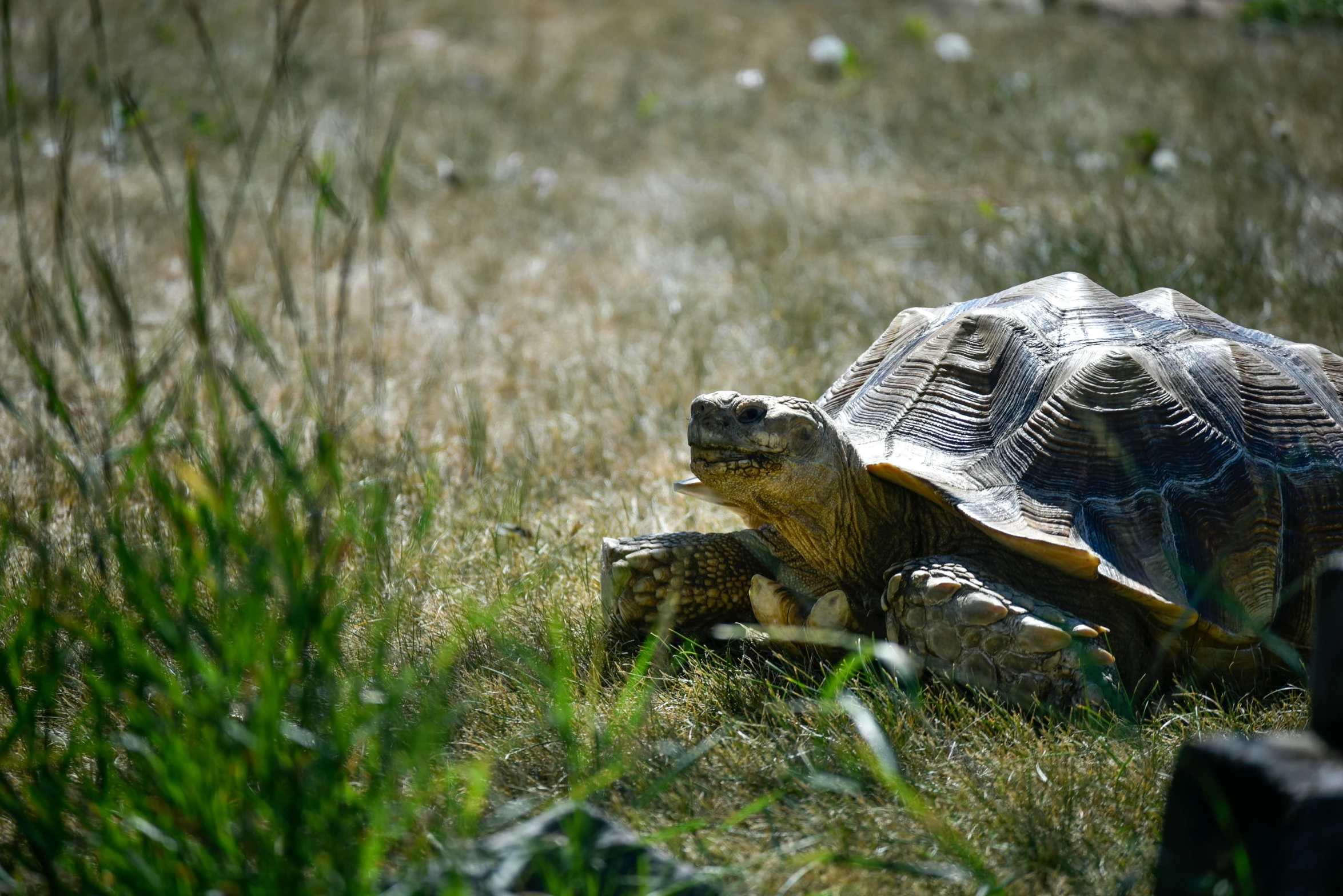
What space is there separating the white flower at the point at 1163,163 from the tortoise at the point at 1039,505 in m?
4.10

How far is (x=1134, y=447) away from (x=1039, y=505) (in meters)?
0.28

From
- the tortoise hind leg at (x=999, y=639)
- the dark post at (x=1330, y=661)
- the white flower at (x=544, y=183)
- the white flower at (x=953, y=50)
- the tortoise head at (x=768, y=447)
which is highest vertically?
the dark post at (x=1330, y=661)

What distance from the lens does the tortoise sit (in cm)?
204

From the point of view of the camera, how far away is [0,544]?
1605 millimetres

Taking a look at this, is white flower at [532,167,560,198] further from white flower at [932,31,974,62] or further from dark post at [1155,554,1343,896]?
dark post at [1155,554,1343,896]

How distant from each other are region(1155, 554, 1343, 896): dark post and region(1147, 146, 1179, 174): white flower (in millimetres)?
5630

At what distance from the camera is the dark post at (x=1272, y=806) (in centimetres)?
108

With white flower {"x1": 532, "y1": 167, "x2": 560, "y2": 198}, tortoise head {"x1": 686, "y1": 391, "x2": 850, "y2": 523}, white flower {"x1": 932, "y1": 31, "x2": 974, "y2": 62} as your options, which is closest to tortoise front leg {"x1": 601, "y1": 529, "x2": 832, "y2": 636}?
tortoise head {"x1": 686, "y1": 391, "x2": 850, "y2": 523}

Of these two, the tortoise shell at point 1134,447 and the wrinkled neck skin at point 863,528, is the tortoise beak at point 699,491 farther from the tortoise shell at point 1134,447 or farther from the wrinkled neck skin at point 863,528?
the tortoise shell at point 1134,447

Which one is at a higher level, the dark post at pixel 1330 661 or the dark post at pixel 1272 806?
the dark post at pixel 1330 661

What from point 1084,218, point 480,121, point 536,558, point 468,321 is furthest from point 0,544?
point 480,121

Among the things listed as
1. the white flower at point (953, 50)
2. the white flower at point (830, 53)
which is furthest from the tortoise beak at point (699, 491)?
the white flower at point (953, 50)

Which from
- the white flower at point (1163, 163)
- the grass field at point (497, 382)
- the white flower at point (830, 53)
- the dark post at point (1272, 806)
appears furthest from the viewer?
the white flower at point (830, 53)

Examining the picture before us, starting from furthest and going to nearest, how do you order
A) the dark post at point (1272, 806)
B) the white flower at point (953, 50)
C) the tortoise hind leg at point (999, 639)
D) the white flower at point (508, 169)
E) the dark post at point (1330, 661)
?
the white flower at point (953, 50)
the white flower at point (508, 169)
the tortoise hind leg at point (999, 639)
the dark post at point (1330, 661)
the dark post at point (1272, 806)
